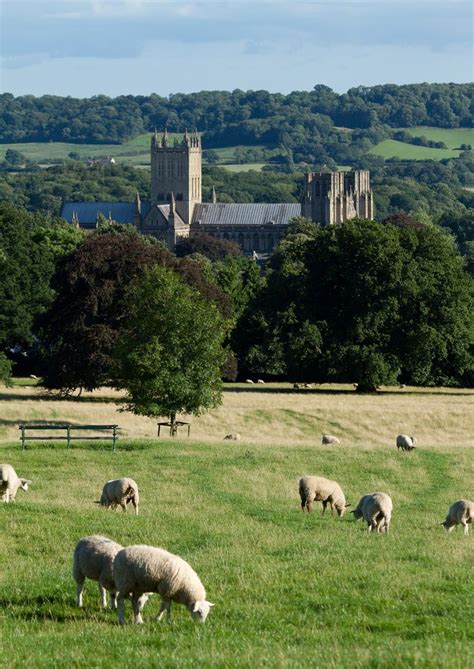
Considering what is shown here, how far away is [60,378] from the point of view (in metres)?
64.6

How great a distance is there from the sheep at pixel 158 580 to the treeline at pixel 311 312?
40151mm

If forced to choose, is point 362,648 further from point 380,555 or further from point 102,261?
point 102,261

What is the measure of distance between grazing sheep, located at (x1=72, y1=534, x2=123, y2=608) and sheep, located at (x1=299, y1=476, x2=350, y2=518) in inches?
450

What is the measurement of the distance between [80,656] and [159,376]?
3536cm

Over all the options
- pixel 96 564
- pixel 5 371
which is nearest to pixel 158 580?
pixel 96 564

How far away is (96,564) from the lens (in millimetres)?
19219

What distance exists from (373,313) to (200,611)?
5450 cm

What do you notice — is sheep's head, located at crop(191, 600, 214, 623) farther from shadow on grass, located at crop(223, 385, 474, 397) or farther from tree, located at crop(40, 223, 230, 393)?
shadow on grass, located at crop(223, 385, 474, 397)

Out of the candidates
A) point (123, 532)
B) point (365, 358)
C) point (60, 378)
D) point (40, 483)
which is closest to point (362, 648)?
point (123, 532)

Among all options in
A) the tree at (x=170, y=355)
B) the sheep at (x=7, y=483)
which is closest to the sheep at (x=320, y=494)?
the sheep at (x=7, y=483)

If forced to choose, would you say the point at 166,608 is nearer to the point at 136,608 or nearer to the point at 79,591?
the point at 136,608

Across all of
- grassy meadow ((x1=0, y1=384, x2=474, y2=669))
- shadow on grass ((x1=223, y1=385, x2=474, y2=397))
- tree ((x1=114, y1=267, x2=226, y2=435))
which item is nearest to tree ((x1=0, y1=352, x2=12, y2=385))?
shadow on grass ((x1=223, y1=385, x2=474, y2=397))

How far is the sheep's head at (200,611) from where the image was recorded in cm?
1809

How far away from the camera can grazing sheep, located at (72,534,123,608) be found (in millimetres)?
19078
